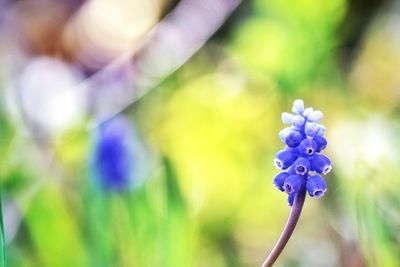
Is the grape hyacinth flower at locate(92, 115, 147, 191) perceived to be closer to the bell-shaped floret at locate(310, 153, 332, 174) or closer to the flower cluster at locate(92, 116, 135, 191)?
the flower cluster at locate(92, 116, 135, 191)

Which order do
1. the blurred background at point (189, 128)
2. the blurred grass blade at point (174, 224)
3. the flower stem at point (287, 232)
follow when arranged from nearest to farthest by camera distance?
the flower stem at point (287, 232), the blurred grass blade at point (174, 224), the blurred background at point (189, 128)

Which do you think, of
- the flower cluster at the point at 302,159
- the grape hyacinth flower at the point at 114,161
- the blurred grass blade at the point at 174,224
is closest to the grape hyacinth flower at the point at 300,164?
the flower cluster at the point at 302,159

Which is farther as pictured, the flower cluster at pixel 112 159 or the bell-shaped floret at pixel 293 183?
the flower cluster at pixel 112 159

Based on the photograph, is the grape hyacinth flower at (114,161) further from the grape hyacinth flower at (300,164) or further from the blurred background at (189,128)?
the grape hyacinth flower at (300,164)

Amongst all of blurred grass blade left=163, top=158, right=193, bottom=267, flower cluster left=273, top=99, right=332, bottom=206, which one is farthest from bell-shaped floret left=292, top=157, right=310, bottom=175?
blurred grass blade left=163, top=158, right=193, bottom=267

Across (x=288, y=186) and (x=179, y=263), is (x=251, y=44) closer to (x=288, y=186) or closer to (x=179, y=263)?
(x=179, y=263)

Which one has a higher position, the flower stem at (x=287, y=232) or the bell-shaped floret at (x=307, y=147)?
the bell-shaped floret at (x=307, y=147)

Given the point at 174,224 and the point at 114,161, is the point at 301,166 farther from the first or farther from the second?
the point at 114,161
